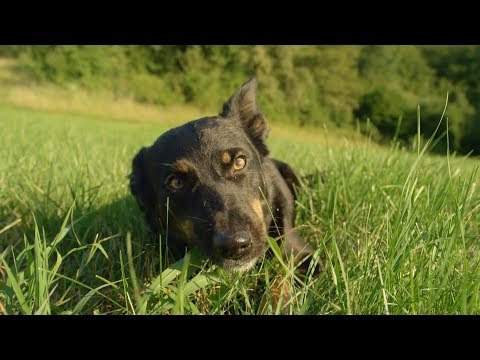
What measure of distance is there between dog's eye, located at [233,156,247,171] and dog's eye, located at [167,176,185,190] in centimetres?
38

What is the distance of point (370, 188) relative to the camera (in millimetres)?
3203

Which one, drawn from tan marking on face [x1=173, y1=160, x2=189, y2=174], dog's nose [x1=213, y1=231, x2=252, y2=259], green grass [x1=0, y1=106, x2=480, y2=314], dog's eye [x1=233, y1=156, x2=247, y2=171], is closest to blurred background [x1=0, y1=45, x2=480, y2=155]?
green grass [x1=0, y1=106, x2=480, y2=314]

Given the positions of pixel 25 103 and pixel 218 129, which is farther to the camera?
pixel 25 103

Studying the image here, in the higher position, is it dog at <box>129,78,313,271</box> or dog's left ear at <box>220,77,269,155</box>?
dog's left ear at <box>220,77,269,155</box>

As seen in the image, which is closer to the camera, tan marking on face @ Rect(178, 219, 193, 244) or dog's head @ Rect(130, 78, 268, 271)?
dog's head @ Rect(130, 78, 268, 271)

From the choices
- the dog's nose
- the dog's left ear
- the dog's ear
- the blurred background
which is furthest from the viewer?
the blurred background

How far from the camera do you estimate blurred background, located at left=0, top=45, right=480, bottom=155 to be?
26667 millimetres

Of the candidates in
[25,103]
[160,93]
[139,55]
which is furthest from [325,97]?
[25,103]

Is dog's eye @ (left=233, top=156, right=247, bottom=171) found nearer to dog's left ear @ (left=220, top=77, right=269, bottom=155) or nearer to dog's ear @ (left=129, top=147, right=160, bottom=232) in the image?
dog's left ear @ (left=220, top=77, right=269, bottom=155)

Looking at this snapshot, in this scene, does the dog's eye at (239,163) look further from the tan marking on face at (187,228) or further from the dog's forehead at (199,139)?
the tan marking on face at (187,228)

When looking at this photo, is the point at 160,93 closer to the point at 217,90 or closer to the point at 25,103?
the point at 217,90

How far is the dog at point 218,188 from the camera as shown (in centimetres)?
242

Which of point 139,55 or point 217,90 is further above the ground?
point 139,55

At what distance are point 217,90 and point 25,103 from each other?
12.9 metres
